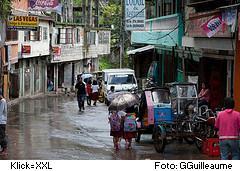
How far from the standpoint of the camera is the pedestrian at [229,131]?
12.0 meters

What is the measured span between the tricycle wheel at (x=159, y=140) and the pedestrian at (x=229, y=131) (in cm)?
399

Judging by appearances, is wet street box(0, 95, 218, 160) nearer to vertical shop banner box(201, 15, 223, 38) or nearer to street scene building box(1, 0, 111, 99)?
vertical shop banner box(201, 15, 223, 38)

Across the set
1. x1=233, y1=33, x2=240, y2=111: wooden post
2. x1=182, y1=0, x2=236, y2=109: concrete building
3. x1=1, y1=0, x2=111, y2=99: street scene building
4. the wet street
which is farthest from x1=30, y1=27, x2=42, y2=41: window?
x1=233, y1=33, x2=240, y2=111: wooden post

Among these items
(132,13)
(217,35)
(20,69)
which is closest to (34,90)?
(20,69)

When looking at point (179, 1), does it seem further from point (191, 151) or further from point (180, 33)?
point (191, 151)

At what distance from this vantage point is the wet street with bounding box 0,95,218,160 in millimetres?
15812

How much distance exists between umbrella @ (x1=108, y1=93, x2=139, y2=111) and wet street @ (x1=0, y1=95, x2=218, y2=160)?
45.9 inches

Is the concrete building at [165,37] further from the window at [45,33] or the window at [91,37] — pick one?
the window at [91,37]

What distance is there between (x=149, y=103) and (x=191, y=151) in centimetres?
224

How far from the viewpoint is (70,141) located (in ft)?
61.9

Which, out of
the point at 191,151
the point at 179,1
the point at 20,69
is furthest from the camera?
the point at 20,69

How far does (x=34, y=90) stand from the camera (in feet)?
160

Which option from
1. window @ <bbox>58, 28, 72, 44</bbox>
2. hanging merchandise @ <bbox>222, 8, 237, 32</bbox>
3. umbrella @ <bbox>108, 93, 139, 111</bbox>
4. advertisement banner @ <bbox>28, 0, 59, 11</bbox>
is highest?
advertisement banner @ <bbox>28, 0, 59, 11</bbox>

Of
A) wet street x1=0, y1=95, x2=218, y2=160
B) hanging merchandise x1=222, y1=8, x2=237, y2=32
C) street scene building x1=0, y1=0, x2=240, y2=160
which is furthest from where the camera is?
hanging merchandise x1=222, y1=8, x2=237, y2=32
